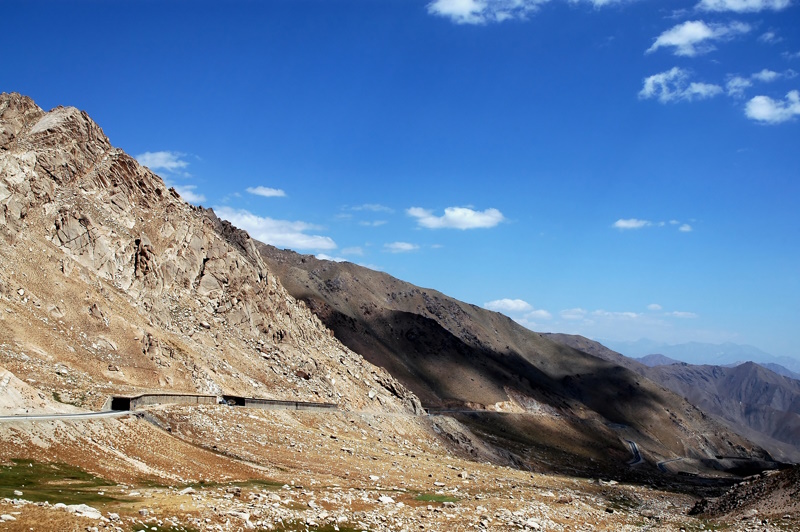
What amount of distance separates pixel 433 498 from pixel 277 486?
11.3m

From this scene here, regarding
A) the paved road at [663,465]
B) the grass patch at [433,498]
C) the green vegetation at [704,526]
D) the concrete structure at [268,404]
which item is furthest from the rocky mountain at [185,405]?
the paved road at [663,465]

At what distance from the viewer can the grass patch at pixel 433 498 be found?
4500 centimetres

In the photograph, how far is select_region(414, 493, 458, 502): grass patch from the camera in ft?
148

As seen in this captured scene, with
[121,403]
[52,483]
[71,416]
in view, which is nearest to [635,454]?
[121,403]

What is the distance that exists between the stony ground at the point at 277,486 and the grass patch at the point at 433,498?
13 centimetres

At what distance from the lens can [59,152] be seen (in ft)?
285

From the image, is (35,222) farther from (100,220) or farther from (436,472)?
(436,472)

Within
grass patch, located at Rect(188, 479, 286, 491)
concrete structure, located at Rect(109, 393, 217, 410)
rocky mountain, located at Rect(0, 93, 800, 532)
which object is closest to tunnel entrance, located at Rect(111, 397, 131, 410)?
concrete structure, located at Rect(109, 393, 217, 410)

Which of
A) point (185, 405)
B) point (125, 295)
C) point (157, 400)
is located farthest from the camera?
point (125, 295)

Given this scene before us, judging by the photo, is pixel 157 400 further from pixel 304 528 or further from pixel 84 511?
pixel 84 511

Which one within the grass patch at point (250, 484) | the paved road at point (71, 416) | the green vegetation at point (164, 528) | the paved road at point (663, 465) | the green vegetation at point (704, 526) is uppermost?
the paved road at point (71, 416)

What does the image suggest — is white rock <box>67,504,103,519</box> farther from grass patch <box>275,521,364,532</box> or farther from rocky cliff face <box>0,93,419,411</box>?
rocky cliff face <box>0,93,419,411</box>

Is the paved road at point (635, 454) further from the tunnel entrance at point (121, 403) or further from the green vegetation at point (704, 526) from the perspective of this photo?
the tunnel entrance at point (121, 403)

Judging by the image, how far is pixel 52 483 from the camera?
106 feet
